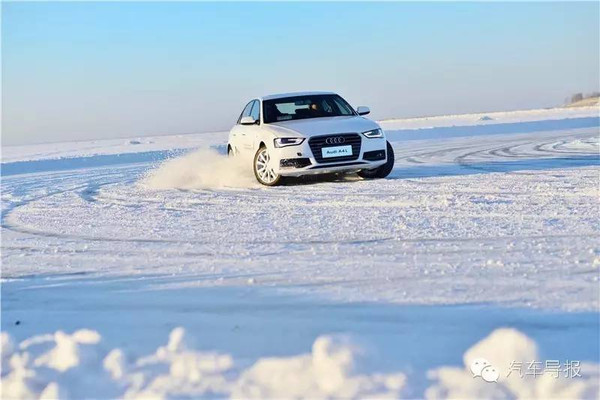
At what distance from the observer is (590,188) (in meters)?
8.42

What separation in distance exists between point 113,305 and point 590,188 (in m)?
6.06

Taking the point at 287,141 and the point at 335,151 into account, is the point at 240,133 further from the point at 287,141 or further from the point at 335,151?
the point at 335,151

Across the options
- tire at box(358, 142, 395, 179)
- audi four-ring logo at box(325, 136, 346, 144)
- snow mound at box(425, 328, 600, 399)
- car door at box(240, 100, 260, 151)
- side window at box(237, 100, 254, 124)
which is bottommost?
snow mound at box(425, 328, 600, 399)

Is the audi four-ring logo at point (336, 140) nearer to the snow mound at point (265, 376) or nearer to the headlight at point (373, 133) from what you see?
the headlight at point (373, 133)

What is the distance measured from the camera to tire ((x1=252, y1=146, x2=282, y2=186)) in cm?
1084

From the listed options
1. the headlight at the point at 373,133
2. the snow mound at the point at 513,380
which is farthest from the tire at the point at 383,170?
the snow mound at the point at 513,380

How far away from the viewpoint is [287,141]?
10.5 metres

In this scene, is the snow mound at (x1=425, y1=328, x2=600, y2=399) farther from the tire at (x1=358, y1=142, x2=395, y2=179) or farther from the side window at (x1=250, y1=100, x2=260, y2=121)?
the side window at (x1=250, y1=100, x2=260, y2=121)

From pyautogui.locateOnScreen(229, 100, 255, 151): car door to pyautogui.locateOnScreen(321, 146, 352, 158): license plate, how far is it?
1852 mm

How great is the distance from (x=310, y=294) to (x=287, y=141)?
624 cm

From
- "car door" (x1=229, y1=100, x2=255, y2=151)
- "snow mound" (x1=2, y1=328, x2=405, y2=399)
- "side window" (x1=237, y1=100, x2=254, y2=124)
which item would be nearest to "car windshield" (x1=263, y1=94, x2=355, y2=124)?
"car door" (x1=229, y1=100, x2=255, y2=151)

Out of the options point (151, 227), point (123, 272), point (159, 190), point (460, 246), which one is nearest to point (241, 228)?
point (151, 227)

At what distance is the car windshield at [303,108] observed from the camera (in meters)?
11.5

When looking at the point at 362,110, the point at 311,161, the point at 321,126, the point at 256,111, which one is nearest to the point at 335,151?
the point at 311,161
